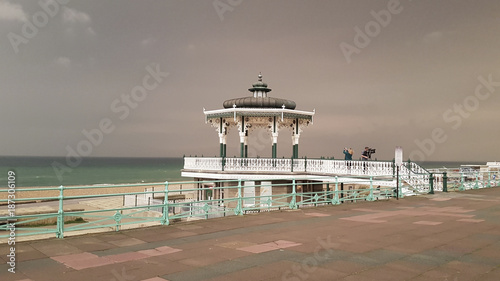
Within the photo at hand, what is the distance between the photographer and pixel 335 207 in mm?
15367

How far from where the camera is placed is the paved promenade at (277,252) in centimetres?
627

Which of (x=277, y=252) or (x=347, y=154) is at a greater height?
(x=347, y=154)

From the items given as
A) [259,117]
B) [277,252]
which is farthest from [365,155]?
[277,252]

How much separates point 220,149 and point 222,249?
62.5 feet

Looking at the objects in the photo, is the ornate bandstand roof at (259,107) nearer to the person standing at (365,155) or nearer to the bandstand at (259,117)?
the bandstand at (259,117)

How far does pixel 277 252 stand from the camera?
25.6 feet

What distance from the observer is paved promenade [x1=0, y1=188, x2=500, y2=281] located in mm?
6273

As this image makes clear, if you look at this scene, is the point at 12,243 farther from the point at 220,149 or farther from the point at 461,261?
the point at 220,149

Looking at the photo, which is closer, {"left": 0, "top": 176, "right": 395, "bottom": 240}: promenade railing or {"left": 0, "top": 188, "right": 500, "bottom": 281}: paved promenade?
{"left": 0, "top": 188, "right": 500, "bottom": 281}: paved promenade

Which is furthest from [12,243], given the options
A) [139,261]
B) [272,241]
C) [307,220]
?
[307,220]

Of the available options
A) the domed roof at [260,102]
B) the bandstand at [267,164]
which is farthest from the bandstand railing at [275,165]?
the domed roof at [260,102]

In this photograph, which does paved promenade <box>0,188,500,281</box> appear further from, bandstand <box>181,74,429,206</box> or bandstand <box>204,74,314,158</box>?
bandstand <box>204,74,314,158</box>

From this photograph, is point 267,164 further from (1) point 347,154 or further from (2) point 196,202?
(2) point 196,202

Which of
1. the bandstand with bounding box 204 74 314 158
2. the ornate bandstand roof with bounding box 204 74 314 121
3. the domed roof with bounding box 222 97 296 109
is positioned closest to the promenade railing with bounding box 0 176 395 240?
the bandstand with bounding box 204 74 314 158
